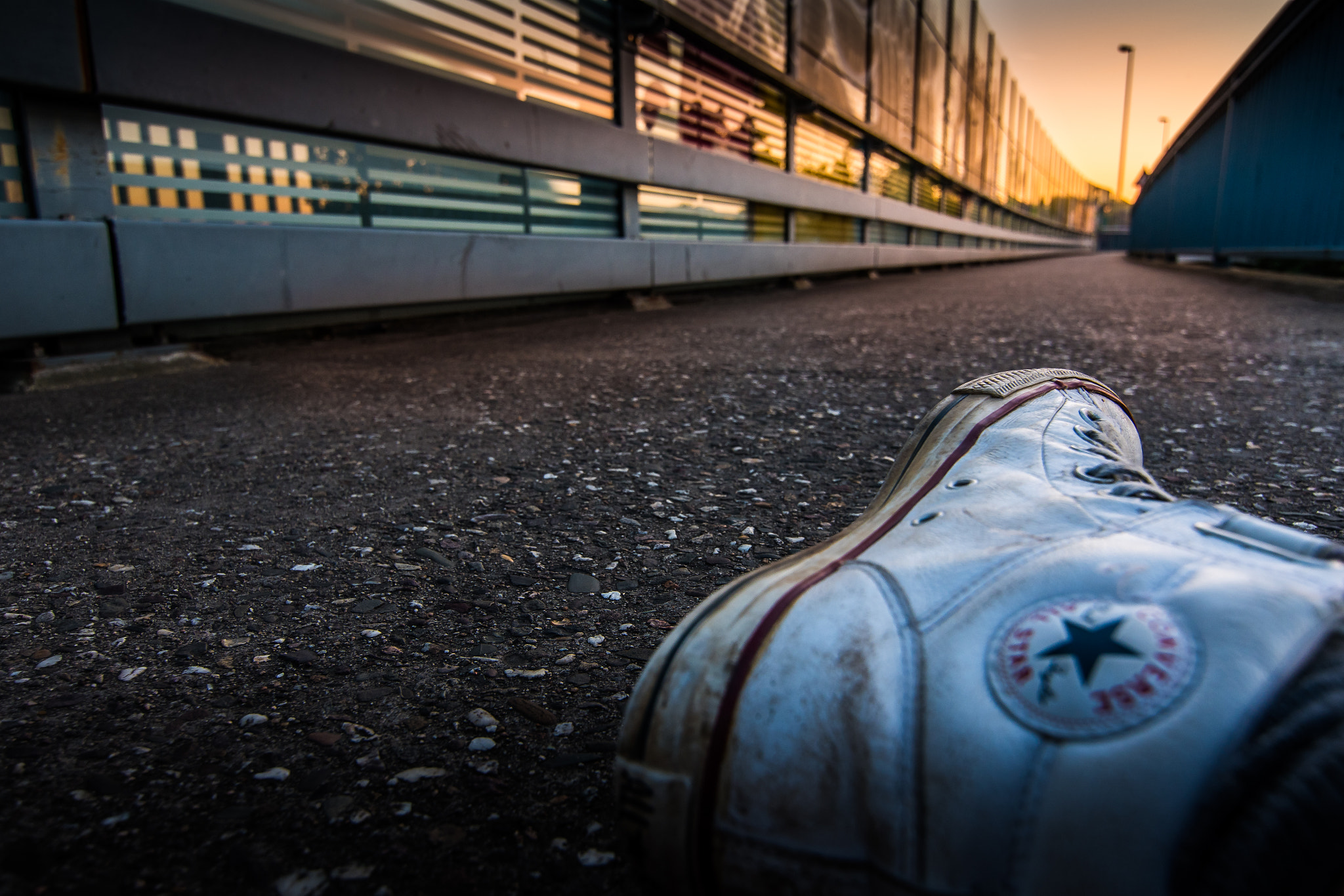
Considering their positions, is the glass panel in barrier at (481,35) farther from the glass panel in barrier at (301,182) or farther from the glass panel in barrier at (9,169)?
the glass panel in barrier at (9,169)

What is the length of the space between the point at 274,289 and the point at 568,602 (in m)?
3.07

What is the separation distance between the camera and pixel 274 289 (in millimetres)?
3570

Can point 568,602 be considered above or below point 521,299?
below

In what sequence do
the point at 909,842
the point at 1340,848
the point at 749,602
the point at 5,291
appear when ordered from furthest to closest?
the point at 5,291, the point at 749,602, the point at 909,842, the point at 1340,848

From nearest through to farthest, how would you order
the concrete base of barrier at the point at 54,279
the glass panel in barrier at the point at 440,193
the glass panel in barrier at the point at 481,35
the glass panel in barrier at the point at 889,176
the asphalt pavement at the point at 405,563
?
1. the asphalt pavement at the point at 405,563
2. the concrete base of barrier at the point at 54,279
3. the glass panel in barrier at the point at 481,35
4. the glass panel in barrier at the point at 440,193
5. the glass panel in barrier at the point at 889,176

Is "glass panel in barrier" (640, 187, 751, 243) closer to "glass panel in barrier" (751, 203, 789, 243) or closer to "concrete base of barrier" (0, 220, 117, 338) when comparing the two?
"glass panel in barrier" (751, 203, 789, 243)

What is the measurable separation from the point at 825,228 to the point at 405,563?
9914 millimetres

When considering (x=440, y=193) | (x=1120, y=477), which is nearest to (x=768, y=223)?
(x=440, y=193)

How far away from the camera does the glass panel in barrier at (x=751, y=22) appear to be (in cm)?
693

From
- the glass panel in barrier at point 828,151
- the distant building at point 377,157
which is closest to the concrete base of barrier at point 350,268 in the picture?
the distant building at point 377,157

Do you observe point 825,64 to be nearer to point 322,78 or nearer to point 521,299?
point 521,299

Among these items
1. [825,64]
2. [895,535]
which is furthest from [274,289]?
[825,64]

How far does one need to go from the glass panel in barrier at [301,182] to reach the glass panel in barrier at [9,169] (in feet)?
0.97

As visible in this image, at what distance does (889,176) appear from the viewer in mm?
13570
